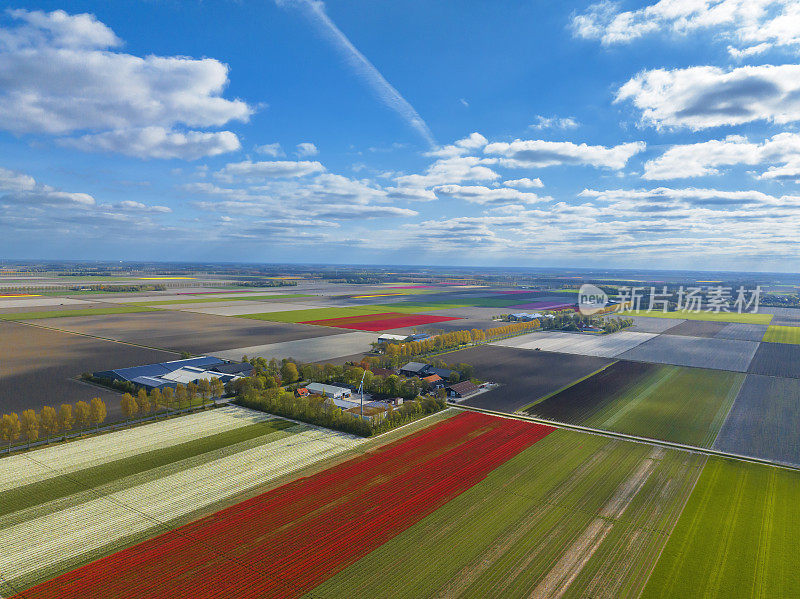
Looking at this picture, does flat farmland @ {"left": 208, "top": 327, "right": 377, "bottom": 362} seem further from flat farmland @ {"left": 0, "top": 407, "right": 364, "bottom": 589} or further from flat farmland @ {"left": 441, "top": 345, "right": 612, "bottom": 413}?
flat farmland @ {"left": 0, "top": 407, "right": 364, "bottom": 589}

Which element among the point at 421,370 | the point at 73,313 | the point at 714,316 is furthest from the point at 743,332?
the point at 73,313

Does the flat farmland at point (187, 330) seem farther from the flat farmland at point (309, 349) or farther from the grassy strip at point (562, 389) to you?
the grassy strip at point (562, 389)

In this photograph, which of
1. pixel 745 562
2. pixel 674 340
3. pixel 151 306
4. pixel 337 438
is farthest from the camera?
pixel 151 306

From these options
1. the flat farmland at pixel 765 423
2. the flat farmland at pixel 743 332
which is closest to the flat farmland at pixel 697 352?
the flat farmland at pixel 743 332

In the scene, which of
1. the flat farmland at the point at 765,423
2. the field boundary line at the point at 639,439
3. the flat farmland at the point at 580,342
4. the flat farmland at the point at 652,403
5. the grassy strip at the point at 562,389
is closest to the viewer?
the field boundary line at the point at 639,439

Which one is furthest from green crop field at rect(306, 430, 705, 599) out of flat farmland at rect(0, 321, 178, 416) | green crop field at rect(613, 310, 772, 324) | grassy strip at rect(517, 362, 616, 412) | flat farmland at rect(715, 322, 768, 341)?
green crop field at rect(613, 310, 772, 324)

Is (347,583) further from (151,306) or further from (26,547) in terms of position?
(151,306)

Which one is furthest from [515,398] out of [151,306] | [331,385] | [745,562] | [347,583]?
[151,306]
